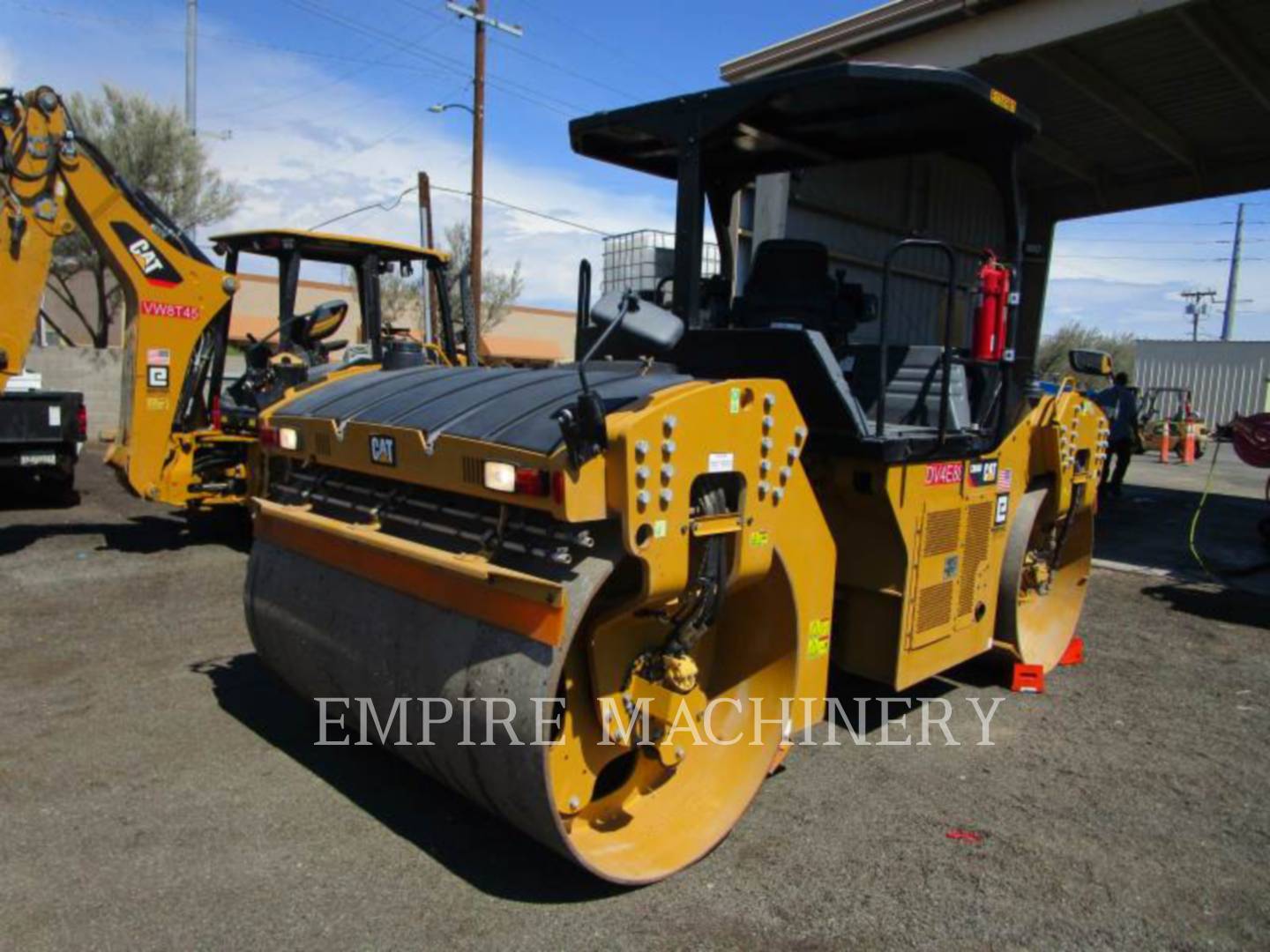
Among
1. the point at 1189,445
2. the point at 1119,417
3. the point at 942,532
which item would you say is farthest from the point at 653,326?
the point at 1189,445

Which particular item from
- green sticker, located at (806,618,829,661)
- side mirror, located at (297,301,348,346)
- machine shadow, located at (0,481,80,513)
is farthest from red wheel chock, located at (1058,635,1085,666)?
machine shadow, located at (0,481,80,513)

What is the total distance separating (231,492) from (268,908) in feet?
19.0

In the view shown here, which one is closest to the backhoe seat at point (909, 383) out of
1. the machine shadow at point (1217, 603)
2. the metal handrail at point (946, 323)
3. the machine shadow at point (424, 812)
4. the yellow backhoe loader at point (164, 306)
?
the metal handrail at point (946, 323)

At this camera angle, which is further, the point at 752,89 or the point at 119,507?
the point at 119,507

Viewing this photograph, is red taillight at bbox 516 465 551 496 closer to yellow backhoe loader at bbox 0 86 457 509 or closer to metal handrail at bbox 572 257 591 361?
metal handrail at bbox 572 257 591 361

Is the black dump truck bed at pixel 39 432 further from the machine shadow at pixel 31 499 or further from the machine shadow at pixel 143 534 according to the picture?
the machine shadow at pixel 143 534

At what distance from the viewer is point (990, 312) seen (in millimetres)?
4184

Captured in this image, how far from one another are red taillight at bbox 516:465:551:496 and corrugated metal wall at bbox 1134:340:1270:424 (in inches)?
1260

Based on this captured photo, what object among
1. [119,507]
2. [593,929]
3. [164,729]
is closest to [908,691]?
[593,929]

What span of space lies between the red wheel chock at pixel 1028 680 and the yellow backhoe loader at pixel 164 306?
4299 mm

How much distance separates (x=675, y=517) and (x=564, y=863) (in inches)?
51.6

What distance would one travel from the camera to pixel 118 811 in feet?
11.3

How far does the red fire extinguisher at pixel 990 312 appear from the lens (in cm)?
411

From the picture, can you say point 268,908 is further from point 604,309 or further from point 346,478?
point 604,309
